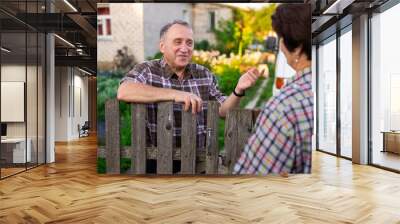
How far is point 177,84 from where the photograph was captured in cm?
570

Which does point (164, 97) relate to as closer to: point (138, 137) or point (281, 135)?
point (138, 137)

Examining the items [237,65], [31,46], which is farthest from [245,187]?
[31,46]

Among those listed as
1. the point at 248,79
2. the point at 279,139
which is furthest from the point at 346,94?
the point at 279,139

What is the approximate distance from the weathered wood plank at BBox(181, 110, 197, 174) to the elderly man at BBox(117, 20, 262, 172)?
65 millimetres

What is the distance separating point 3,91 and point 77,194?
218 cm

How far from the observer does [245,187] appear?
573 cm

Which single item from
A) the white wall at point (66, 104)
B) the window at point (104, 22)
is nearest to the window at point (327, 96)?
the window at point (104, 22)

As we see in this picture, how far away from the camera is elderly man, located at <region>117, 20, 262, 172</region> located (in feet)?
18.6

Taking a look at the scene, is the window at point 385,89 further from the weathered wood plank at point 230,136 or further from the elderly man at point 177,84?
the weathered wood plank at point 230,136

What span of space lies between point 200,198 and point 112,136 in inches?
63.9

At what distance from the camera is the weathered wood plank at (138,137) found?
575 cm

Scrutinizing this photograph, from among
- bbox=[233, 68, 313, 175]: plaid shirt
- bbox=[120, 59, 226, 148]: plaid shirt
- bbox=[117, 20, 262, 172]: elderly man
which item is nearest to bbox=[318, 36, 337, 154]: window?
bbox=[117, 20, 262, 172]: elderly man

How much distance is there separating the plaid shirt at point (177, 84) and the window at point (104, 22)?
23.3 inches

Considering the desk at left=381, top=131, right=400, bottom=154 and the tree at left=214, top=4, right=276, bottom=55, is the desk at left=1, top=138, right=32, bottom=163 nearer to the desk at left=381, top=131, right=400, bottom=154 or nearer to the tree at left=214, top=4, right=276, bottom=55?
the tree at left=214, top=4, right=276, bottom=55
